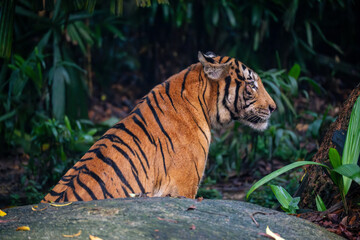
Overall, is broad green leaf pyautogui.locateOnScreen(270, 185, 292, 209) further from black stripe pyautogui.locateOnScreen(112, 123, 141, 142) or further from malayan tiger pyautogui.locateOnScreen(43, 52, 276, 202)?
black stripe pyautogui.locateOnScreen(112, 123, 141, 142)

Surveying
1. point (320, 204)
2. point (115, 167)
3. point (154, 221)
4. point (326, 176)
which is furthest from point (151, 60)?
point (154, 221)

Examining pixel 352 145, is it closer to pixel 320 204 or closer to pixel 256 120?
pixel 320 204

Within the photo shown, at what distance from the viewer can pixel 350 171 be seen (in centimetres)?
270

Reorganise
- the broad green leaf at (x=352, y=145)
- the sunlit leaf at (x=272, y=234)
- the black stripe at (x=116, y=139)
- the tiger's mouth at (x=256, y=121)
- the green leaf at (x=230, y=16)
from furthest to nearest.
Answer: the green leaf at (x=230, y=16) → the tiger's mouth at (x=256, y=121) → the black stripe at (x=116, y=139) → the broad green leaf at (x=352, y=145) → the sunlit leaf at (x=272, y=234)

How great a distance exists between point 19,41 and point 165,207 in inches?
238

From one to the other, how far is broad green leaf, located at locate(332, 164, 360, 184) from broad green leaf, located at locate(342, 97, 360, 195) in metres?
0.16

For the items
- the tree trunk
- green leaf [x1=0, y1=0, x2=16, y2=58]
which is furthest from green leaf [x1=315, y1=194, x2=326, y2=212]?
green leaf [x1=0, y1=0, x2=16, y2=58]

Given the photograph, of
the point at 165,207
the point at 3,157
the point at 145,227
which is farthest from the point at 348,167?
the point at 3,157

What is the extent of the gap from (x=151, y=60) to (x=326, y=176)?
299 inches

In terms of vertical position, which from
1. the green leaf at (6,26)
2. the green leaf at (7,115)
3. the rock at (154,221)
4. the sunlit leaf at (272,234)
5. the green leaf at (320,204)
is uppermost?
the green leaf at (6,26)

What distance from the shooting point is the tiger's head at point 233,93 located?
13.3ft

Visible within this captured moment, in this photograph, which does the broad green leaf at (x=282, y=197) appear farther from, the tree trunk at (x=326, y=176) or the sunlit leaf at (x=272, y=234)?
the sunlit leaf at (x=272, y=234)

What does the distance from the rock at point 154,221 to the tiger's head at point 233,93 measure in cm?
140

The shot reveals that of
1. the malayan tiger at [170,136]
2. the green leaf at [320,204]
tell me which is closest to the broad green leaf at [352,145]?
the green leaf at [320,204]
